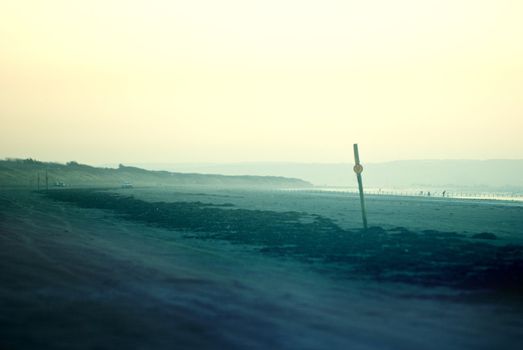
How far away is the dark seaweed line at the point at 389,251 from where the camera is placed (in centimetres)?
1567

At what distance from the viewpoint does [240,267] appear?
17031 millimetres

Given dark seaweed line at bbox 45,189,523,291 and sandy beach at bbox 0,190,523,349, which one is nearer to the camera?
sandy beach at bbox 0,190,523,349

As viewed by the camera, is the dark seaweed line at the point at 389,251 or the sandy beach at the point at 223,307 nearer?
the sandy beach at the point at 223,307

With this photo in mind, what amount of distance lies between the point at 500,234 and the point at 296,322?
22.7 m

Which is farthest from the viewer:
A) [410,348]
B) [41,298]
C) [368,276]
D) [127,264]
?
[127,264]

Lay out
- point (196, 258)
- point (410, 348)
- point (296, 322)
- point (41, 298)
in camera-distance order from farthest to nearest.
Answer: point (196, 258) → point (41, 298) → point (296, 322) → point (410, 348)

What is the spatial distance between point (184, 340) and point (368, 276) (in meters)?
8.29

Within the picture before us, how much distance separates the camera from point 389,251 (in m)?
20.9

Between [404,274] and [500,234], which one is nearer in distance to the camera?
[404,274]

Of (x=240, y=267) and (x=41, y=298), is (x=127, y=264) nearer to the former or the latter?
(x=240, y=267)

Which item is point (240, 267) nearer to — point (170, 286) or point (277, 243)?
point (170, 286)

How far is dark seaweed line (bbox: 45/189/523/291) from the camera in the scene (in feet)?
51.4

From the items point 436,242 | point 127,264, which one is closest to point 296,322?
point 127,264

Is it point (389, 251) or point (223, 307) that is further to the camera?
point (389, 251)
